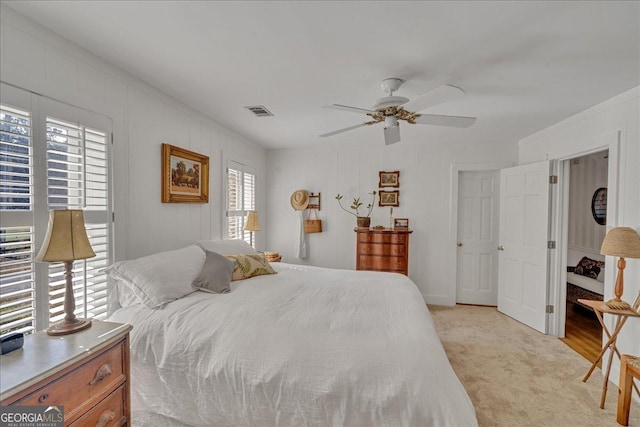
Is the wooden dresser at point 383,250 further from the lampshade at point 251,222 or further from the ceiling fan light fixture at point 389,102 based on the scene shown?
the ceiling fan light fixture at point 389,102

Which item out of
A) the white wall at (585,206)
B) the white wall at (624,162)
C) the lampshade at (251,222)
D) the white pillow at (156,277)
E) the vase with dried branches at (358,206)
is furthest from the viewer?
the vase with dried branches at (358,206)

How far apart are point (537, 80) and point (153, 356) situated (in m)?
3.35

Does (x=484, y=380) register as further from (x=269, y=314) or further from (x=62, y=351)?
(x=62, y=351)

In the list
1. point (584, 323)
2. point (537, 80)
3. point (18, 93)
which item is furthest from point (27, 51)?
point (584, 323)

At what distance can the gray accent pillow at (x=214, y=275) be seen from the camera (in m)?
2.21

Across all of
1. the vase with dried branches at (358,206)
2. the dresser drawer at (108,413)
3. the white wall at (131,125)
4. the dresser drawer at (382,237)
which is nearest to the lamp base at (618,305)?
the dresser drawer at (382,237)

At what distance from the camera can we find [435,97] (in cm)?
186

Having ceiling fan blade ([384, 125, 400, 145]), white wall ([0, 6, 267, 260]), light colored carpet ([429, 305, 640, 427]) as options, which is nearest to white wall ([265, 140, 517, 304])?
light colored carpet ([429, 305, 640, 427])

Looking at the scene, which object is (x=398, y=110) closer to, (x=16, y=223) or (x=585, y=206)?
(x=16, y=223)

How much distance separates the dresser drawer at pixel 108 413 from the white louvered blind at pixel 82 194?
723 millimetres

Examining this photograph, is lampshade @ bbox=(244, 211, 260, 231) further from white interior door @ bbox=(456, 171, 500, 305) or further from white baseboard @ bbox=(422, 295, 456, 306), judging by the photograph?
Answer: white interior door @ bbox=(456, 171, 500, 305)

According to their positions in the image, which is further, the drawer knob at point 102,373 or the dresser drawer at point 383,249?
the dresser drawer at point 383,249

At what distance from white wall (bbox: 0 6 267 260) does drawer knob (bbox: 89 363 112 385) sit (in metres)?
1.07

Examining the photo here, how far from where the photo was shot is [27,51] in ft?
5.24
